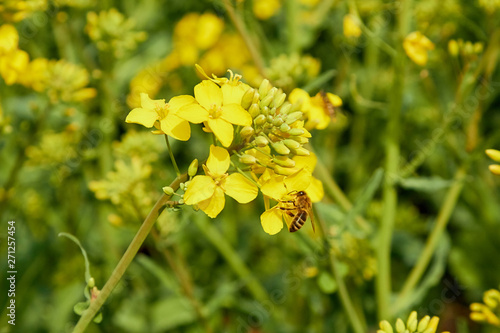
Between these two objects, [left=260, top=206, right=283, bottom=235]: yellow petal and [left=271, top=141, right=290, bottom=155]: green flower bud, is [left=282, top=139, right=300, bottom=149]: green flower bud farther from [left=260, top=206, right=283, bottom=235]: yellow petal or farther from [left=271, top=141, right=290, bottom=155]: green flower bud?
[left=260, top=206, right=283, bottom=235]: yellow petal

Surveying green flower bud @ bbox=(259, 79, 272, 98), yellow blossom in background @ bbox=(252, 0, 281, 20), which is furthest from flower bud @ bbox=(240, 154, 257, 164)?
yellow blossom in background @ bbox=(252, 0, 281, 20)

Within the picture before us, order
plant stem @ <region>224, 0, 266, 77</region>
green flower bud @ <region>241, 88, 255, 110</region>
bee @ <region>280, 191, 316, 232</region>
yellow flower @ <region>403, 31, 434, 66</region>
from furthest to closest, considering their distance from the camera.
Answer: plant stem @ <region>224, 0, 266, 77</region> < yellow flower @ <region>403, 31, 434, 66</region> < bee @ <region>280, 191, 316, 232</region> < green flower bud @ <region>241, 88, 255, 110</region>

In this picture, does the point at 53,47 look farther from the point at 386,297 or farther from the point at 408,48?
the point at 386,297

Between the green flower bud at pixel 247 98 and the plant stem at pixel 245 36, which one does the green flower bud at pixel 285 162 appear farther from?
the plant stem at pixel 245 36

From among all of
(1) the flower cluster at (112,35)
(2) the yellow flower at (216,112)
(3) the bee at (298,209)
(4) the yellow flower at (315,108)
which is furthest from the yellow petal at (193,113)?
(1) the flower cluster at (112,35)

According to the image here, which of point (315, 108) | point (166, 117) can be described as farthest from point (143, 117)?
point (315, 108)

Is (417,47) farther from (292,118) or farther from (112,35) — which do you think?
(112,35)
